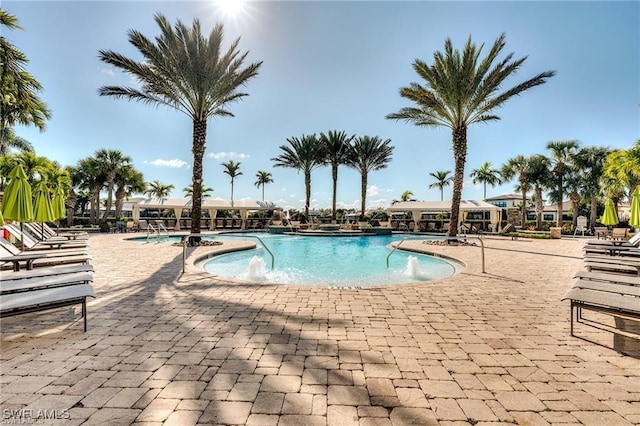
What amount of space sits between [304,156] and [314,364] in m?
26.9

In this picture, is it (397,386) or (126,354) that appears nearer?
(397,386)

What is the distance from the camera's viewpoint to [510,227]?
21.8m

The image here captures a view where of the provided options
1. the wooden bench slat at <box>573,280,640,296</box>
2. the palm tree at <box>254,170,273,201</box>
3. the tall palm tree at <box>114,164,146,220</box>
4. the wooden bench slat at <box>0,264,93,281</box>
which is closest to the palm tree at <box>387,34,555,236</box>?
the wooden bench slat at <box>573,280,640,296</box>

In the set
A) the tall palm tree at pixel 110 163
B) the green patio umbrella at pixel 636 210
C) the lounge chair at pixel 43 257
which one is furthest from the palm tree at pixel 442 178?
the lounge chair at pixel 43 257

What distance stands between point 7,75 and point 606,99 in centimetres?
2552

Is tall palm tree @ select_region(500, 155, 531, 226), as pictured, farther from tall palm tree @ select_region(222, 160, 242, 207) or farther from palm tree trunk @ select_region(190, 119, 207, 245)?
tall palm tree @ select_region(222, 160, 242, 207)

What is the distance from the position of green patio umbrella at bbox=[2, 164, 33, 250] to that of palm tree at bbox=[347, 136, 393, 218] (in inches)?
966

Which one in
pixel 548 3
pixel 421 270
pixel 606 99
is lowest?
pixel 421 270

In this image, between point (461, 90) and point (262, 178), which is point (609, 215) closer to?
point (461, 90)

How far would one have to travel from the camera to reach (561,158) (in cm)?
2706

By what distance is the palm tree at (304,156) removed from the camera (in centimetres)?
2819

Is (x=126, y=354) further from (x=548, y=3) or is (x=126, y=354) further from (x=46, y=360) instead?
(x=548, y=3)

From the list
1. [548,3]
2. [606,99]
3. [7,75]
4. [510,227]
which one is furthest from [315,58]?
[510,227]

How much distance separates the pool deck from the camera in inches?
74.6
